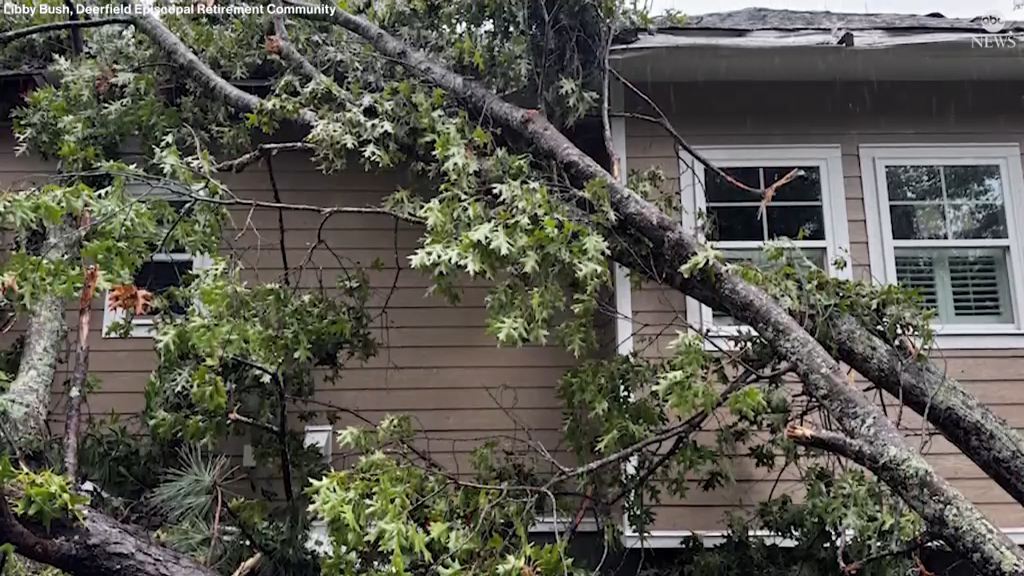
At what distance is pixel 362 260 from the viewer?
648cm

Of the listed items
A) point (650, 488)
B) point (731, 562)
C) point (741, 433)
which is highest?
point (741, 433)

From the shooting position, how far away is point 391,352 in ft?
20.7

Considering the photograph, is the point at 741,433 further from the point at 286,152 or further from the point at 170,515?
the point at 286,152

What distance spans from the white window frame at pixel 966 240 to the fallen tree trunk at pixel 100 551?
15.6ft

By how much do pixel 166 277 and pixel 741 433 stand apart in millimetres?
4467

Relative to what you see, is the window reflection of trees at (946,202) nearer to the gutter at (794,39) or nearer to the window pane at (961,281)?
the window pane at (961,281)

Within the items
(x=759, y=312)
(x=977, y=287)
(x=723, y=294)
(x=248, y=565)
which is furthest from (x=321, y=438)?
(x=977, y=287)

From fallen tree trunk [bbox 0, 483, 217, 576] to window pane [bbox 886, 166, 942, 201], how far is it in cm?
518

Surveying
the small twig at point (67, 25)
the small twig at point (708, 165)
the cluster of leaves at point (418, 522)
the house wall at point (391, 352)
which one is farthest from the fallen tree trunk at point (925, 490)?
the small twig at point (67, 25)

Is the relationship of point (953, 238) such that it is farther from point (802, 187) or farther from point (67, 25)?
point (67, 25)

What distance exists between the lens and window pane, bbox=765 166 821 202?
612cm

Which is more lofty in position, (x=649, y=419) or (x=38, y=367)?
(x=38, y=367)

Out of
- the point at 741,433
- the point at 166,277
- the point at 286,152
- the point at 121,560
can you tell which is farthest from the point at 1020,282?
the point at 166,277

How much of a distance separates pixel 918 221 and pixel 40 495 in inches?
225
